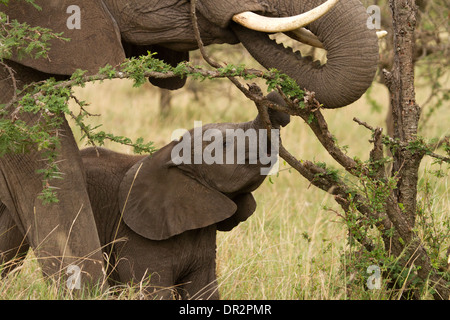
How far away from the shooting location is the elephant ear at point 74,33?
392cm

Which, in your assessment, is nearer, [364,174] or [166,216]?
[364,174]

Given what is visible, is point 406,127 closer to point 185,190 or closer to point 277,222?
point 185,190

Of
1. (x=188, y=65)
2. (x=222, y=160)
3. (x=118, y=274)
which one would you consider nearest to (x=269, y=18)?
(x=188, y=65)

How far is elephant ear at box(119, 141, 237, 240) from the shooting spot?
449 cm

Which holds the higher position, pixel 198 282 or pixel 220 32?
pixel 220 32

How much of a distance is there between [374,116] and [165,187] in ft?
24.0

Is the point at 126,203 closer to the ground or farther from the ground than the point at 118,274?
farther from the ground

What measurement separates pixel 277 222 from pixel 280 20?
2.62 meters

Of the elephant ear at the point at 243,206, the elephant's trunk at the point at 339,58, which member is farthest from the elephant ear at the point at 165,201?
the elephant's trunk at the point at 339,58

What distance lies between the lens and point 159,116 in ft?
32.2

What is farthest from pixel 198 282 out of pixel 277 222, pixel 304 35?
pixel 277 222

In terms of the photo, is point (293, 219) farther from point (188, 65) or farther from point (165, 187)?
point (188, 65)

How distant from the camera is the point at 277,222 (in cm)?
619

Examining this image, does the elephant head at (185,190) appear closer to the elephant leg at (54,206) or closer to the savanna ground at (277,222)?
the savanna ground at (277,222)
